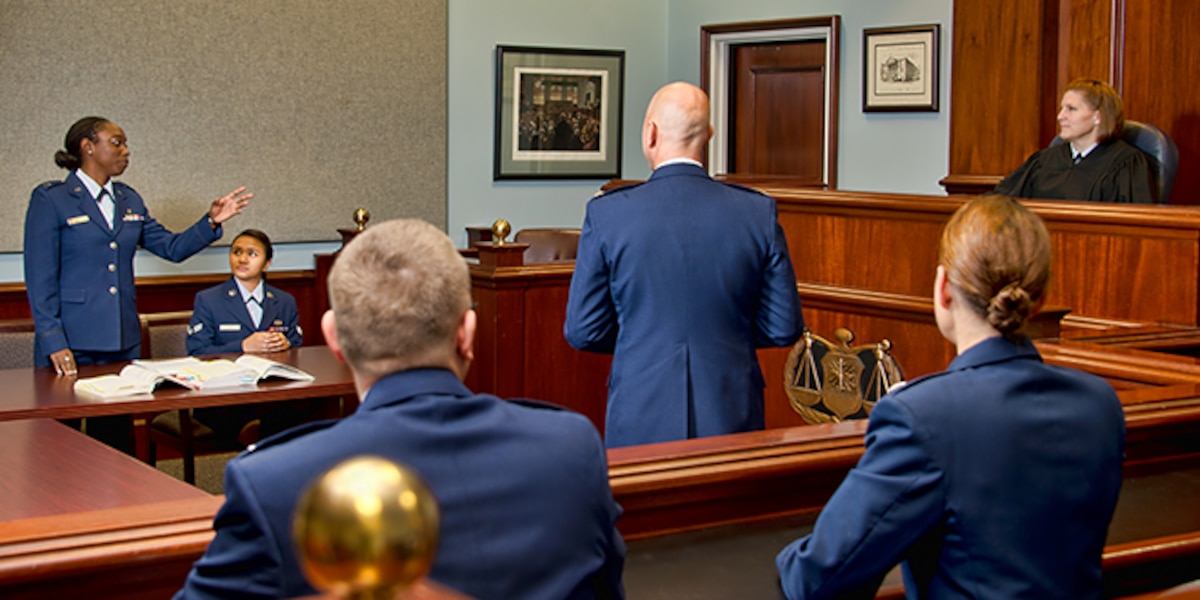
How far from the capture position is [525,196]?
26.7ft

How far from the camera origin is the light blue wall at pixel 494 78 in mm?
7855

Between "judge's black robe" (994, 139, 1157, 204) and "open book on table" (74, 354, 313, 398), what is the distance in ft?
9.48

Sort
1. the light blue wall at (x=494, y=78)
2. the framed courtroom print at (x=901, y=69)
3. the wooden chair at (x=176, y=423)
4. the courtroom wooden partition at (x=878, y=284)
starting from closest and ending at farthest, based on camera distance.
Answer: the courtroom wooden partition at (x=878, y=284) → the wooden chair at (x=176, y=423) → the framed courtroom print at (x=901, y=69) → the light blue wall at (x=494, y=78)

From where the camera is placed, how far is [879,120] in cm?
733

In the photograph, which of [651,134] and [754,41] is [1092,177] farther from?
[754,41]

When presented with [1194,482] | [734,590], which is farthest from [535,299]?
[734,590]

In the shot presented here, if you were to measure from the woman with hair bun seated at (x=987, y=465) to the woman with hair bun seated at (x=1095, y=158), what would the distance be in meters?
3.48

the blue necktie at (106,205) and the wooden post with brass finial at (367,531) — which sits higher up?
the blue necktie at (106,205)

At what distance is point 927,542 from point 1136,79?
16.3 ft

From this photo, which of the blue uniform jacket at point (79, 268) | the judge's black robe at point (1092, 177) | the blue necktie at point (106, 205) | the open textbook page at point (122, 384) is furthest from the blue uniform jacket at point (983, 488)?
the blue necktie at point (106, 205)

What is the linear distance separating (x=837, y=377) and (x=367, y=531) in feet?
13.6

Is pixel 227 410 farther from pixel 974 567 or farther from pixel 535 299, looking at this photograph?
pixel 974 567

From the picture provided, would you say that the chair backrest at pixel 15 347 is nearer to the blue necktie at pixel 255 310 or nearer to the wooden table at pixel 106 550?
the blue necktie at pixel 255 310

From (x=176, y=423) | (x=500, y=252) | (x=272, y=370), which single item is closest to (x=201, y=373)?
(x=272, y=370)
